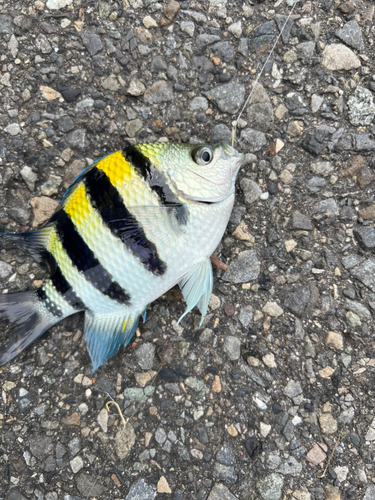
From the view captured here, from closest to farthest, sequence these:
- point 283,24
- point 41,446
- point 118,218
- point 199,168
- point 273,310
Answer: point 118,218 → point 199,168 → point 41,446 → point 273,310 → point 283,24

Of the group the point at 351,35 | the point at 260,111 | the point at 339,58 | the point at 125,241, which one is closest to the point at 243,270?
the point at 125,241

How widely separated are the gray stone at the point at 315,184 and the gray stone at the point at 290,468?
145 cm

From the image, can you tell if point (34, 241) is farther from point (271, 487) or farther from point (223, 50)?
point (271, 487)

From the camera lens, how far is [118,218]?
5.52 ft

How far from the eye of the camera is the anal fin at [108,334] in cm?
188

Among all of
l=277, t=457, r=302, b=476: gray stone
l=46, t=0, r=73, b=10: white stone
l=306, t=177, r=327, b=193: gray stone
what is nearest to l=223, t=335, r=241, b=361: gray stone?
l=277, t=457, r=302, b=476: gray stone

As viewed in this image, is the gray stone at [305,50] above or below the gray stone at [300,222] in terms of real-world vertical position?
above

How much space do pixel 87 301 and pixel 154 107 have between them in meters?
1.16

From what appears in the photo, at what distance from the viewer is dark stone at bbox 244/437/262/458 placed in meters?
1.86

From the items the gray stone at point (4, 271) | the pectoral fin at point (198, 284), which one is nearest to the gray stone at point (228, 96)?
the pectoral fin at point (198, 284)

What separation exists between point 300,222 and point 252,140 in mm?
546

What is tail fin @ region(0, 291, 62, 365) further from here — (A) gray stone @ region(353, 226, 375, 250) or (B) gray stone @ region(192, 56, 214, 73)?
(A) gray stone @ region(353, 226, 375, 250)

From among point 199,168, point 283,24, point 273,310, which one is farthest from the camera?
point 283,24

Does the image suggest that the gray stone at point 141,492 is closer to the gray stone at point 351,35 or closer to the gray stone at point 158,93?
the gray stone at point 158,93
